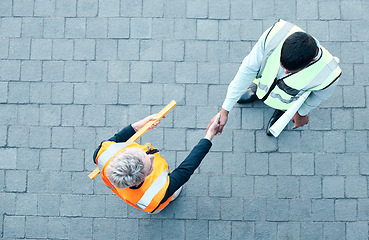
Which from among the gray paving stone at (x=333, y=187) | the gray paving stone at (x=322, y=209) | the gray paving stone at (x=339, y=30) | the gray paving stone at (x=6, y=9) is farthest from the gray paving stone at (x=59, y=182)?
the gray paving stone at (x=339, y=30)

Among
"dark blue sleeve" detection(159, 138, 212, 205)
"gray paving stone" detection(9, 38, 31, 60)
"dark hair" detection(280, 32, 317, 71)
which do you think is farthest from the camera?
"gray paving stone" detection(9, 38, 31, 60)

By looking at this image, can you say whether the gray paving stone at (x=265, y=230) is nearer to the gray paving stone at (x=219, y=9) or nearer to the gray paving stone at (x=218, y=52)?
the gray paving stone at (x=218, y=52)

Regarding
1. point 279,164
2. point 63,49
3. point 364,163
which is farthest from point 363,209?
point 63,49

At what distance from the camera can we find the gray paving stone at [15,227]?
4.26 meters

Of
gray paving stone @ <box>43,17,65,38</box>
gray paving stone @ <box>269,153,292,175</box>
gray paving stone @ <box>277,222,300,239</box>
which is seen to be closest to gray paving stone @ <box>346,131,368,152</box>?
gray paving stone @ <box>269,153,292,175</box>

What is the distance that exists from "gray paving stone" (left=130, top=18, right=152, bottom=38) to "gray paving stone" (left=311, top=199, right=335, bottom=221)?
2.98 meters

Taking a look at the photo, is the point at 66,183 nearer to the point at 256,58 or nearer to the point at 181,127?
the point at 181,127

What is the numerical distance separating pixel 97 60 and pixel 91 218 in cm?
200

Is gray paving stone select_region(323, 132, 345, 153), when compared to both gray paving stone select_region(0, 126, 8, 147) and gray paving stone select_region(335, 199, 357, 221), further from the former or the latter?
gray paving stone select_region(0, 126, 8, 147)

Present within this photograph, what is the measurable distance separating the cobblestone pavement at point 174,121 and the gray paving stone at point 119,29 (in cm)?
1

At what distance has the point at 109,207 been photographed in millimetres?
4254

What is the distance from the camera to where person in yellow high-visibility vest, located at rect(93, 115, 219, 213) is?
271cm

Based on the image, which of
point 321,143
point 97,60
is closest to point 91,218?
point 97,60

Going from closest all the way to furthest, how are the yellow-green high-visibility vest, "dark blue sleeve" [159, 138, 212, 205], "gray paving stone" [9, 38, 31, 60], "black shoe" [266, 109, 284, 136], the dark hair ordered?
the dark hair
the yellow-green high-visibility vest
"dark blue sleeve" [159, 138, 212, 205]
"black shoe" [266, 109, 284, 136]
"gray paving stone" [9, 38, 31, 60]
